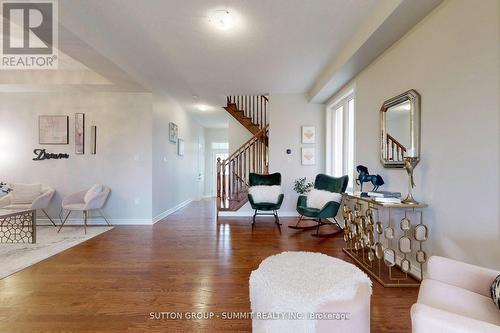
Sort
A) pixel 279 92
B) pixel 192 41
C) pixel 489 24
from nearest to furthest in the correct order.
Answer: pixel 489 24 < pixel 192 41 < pixel 279 92

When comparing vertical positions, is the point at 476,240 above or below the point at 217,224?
above

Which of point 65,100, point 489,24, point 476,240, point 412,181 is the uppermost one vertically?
point 65,100

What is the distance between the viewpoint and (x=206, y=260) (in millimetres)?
2863

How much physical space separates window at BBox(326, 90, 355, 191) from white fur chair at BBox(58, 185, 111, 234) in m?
4.47

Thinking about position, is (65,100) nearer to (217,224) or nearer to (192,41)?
(192,41)

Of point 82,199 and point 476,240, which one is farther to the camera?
point 82,199

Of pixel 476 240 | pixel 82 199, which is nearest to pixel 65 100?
pixel 82 199

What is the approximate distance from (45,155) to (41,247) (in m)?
2.16

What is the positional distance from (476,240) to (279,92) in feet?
13.8

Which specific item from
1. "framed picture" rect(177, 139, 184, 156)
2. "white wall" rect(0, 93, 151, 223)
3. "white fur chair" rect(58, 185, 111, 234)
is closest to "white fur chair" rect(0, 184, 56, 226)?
"white wall" rect(0, 93, 151, 223)

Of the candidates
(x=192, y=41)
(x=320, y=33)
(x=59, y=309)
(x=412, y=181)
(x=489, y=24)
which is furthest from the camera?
(x=192, y=41)

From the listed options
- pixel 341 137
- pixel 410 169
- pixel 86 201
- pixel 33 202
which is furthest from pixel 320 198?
pixel 33 202

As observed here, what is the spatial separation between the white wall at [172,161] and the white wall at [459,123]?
4.28m

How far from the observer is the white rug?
8.93 ft
